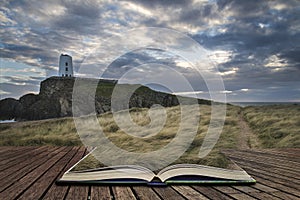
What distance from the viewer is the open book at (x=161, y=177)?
1931mm

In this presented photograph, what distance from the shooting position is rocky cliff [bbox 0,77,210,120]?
1453 inches

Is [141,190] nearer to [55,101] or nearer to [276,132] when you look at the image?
[276,132]

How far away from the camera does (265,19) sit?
12234 millimetres

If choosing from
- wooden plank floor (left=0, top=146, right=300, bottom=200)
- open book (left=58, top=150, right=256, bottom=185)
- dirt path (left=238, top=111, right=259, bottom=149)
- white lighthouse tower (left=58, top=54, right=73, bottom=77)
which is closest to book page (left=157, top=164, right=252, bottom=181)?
open book (left=58, top=150, right=256, bottom=185)

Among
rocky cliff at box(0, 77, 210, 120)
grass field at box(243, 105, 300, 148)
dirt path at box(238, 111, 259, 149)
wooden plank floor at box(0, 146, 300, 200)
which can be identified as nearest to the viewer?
wooden plank floor at box(0, 146, 300, 200)

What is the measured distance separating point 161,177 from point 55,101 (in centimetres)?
4122

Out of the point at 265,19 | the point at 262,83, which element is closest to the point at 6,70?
the point at 265,19

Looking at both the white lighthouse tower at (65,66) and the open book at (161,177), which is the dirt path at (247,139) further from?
the white lighthouse tower at (65,66)

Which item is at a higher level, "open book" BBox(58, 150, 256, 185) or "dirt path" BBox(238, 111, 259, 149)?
"open book" BBox(58, 150, 256, 185)

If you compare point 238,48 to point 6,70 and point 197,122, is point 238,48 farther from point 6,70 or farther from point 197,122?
point 6,70

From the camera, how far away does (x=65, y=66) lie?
50719 mm

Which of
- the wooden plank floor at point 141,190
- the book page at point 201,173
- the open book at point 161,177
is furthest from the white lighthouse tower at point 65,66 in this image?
the book page at point 201,173

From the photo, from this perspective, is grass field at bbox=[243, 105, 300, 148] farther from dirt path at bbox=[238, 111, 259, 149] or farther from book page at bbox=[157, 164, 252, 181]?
book page at bbox=[157, 164, 252, 181]

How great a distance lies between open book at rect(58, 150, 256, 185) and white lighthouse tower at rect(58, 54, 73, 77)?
165ft
